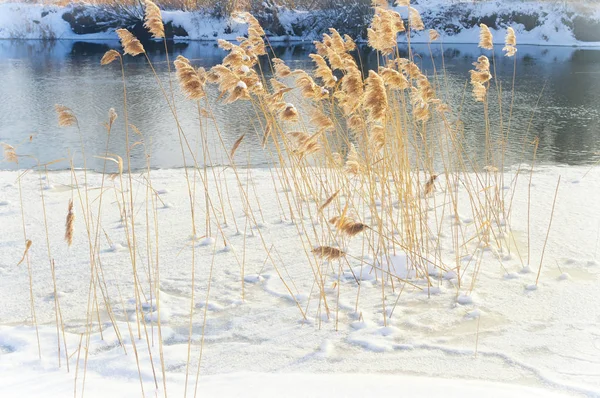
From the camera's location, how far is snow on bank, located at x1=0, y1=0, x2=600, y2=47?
64.8ft

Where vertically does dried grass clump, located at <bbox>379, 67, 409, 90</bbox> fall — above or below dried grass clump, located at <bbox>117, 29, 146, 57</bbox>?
below

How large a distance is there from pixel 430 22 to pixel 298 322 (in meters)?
20.0

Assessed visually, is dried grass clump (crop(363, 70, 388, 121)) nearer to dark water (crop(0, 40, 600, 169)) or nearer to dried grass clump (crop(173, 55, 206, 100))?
dried grass clump (crop(173, 55, 206, 100))

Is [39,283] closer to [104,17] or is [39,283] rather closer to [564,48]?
[564,48]

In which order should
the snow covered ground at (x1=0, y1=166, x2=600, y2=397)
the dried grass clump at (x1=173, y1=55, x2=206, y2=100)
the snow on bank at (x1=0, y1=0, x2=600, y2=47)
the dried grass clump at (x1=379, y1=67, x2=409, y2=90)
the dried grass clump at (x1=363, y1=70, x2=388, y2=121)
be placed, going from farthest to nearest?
the snow on bank at (x1=0, y1=0, x2=600, y2=47)
the dried grass clump at (x1=379, y1=67, x2=409, y2=90)
the dried grass clump at (x1=173, y1=55, x2=206, y2=100)
the dried grass clump at (x1=363, y1=70, x2=388, y2=121)
the snow covered ground at (x1=0, y1=166, x2=600, y2=397)

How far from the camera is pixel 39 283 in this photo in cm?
310

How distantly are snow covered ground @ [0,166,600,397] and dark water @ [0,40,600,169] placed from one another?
3.76 ft

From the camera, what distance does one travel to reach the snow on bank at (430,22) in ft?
64.8

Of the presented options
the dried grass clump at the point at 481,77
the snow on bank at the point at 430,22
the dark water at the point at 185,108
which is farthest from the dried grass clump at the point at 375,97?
the snow on bank at the point at 430,22

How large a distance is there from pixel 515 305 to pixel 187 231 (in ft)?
6.28

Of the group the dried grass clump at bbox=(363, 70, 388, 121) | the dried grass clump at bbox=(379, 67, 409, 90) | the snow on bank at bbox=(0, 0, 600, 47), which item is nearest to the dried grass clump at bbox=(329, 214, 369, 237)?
the dried grass clump at bbox=(363, 70, 388, 121)

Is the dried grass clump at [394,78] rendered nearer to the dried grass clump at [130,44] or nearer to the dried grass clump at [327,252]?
the dried grass clump at [327,252]

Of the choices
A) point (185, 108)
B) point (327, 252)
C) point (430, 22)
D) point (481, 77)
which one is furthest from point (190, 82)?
point (430, 22)

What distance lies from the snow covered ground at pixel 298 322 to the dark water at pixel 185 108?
115cm
